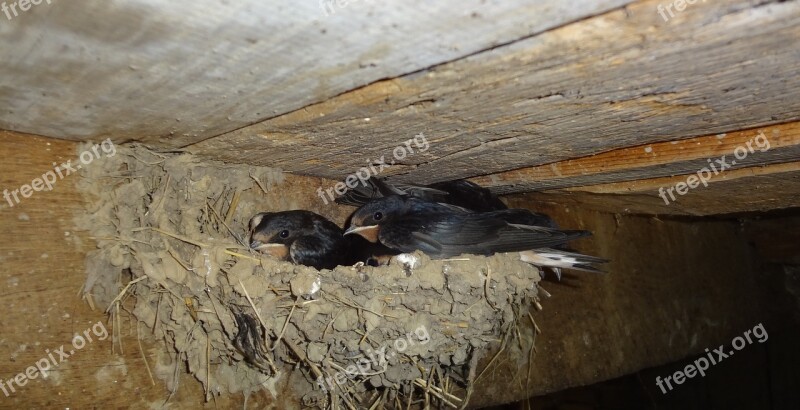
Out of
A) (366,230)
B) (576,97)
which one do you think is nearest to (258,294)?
(366,230)

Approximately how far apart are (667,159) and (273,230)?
129 cm

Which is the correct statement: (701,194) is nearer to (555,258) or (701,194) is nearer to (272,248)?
(555,258)

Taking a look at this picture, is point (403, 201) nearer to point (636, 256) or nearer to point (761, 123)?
point (761, 123)

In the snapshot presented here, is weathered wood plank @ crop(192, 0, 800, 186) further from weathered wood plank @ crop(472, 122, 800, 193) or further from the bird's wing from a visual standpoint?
the bird's wing

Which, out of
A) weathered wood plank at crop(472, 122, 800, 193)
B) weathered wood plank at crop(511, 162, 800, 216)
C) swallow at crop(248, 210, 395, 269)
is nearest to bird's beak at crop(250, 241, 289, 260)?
swallow at crop(248, 210, 395, 269)

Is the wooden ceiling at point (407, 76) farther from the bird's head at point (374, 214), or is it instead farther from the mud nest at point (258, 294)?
the bird's head at point (374, 214)

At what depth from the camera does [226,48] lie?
3.18 ft

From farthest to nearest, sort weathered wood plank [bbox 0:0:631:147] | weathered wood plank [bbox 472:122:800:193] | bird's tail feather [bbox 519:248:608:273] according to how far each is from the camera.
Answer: bird's tail feather [bbox 519:248:608:273], weathered wood plank [bbox 472:122:800:193], weathered wood plank [bbox 0:0:631:147]

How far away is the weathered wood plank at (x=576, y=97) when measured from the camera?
916 mm

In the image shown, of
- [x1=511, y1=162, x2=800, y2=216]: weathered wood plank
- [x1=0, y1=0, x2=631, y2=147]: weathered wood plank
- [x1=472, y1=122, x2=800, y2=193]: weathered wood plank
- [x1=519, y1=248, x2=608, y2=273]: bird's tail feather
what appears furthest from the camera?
[x1=519, y1=248, x2=608, y2=273]: bird's tail feather

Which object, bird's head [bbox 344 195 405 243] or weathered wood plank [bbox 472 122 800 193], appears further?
bird's head [bbox 344 195 405 243]

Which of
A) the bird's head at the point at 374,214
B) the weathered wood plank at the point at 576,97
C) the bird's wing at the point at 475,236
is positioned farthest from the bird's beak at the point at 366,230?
the weathered wood plank at the point at 576,97

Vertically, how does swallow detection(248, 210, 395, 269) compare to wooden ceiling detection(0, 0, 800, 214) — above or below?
below

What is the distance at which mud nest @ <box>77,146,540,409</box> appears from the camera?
5.19 ft
